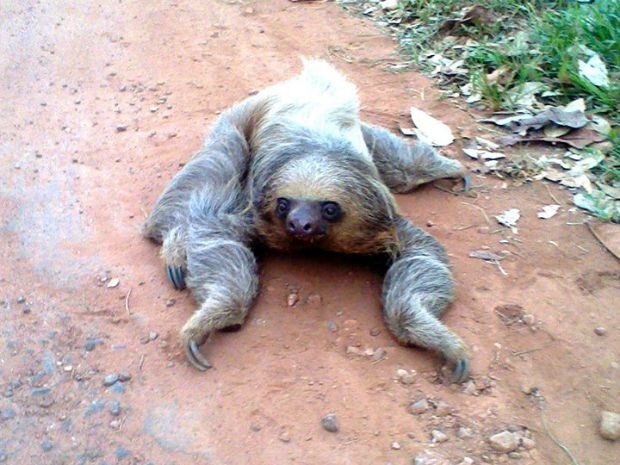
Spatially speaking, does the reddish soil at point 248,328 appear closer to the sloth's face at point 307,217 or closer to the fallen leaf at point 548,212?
the fallen leaf at point 548,212

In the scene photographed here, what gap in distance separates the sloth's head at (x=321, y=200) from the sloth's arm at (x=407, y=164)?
749 millimetres

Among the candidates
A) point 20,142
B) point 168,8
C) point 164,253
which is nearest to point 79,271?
point 164,253

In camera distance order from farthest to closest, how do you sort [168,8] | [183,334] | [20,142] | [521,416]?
[168,8], [20,142], [183,334], [521,416]

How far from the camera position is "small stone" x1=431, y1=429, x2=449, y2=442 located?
3.49 metres

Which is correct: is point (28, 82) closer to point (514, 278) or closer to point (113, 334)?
point (113, 334)

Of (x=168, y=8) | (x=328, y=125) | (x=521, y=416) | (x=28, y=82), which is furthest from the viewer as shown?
(x=168, y=8)

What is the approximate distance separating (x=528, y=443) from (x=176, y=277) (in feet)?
6.84

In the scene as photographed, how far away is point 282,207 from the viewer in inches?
170

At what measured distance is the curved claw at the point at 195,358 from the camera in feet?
12.6

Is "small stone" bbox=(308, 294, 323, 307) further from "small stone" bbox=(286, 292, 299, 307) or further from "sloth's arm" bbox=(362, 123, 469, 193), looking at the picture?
"sloth's arm" bbox=(362, 123, 469, 193)

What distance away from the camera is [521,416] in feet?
12.0

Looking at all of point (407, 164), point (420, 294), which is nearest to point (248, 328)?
point (420, 294)

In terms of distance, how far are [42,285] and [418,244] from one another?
7.09 ft

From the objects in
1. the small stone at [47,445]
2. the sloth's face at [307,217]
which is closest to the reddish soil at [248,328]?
the small stone at [47,445]
